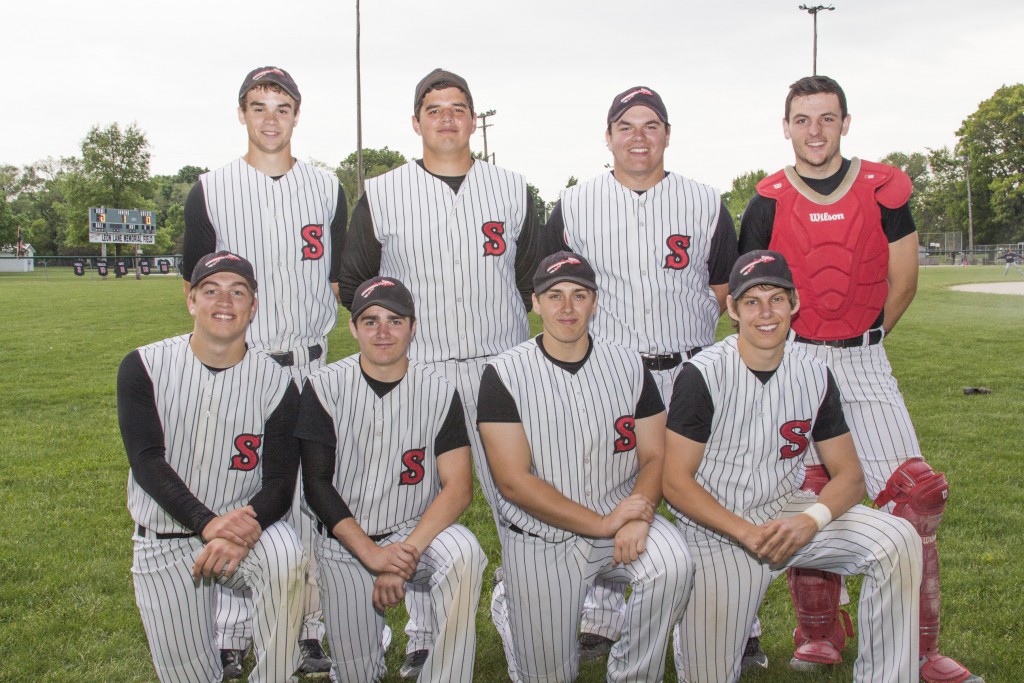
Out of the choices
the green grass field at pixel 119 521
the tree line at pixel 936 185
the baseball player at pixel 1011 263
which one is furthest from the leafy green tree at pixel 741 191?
the green grass field at pixel 119 521

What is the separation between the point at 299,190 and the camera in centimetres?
400

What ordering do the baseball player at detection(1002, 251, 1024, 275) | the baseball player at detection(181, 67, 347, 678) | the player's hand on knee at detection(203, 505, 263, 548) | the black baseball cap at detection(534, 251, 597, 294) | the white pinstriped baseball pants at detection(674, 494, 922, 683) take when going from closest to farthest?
the white pinstriped baseball pants at detection(674, 494, 922, 683) → the player's hand on knee at detection(203, 505, 263, 548) → the black baseball cap at detection(534, 251, 597, 294) → the baseball player at detection(181, 67, 347, 678) → the baseball player at detection(1002, 251, 1024, 275)

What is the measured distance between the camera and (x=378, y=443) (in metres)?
3.63

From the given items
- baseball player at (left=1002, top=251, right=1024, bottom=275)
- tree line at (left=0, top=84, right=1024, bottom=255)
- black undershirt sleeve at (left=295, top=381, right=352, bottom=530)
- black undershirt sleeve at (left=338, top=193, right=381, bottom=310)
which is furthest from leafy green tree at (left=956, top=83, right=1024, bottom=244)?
black undershirt sleeve at (left=295, top=381, right=352, bottom=530)

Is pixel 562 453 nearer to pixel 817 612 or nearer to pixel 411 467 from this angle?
pixel 411 467

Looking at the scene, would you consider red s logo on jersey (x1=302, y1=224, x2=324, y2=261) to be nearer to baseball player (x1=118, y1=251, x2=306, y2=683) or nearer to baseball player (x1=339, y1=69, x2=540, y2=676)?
baseball player (x1=339, y1=69, x2=540, y2=676)

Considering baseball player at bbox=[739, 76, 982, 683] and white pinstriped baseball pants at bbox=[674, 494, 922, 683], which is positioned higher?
baseball player at bbox=[739, 76, 982, 683]

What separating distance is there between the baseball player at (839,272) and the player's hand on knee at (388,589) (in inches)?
70.7

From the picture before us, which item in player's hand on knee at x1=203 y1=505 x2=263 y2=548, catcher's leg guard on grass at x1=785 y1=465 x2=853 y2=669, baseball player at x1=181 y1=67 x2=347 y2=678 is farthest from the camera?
baseball player at x1=181 y1=67 x2=347 y2=678

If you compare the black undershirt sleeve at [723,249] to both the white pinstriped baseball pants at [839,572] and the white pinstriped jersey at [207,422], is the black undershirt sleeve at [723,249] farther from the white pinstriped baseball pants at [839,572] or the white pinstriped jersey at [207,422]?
the white pinstriped jersey at [207,422]

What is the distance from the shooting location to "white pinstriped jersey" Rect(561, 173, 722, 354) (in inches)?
159

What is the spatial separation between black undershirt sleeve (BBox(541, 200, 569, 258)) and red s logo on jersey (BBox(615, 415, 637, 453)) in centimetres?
101

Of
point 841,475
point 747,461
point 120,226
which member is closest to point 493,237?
point 747,461

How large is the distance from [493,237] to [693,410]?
4.25 feet
